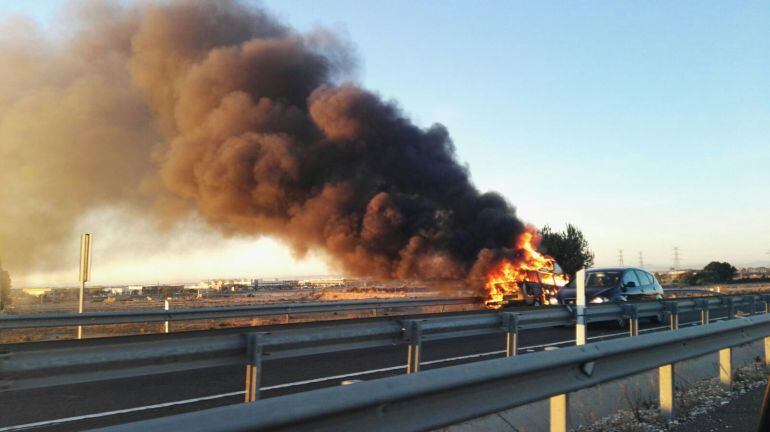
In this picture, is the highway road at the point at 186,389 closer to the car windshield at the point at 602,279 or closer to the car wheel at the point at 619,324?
the car wheel at the point at 619,324

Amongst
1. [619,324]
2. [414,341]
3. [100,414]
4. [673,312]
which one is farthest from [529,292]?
[100,414]

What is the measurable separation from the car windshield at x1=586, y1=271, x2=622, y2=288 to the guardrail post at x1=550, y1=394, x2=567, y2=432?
43.4ft

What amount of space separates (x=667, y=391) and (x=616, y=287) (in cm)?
1165

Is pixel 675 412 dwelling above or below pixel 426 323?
below

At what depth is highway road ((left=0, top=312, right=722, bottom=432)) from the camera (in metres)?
6.62

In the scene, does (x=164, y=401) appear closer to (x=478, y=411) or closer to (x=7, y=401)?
(x=7, y=401)

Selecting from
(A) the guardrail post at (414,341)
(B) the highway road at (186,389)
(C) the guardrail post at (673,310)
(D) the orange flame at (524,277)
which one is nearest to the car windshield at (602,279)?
(C) the guardrail post at (673,310)

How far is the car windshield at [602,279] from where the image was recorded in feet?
56.4

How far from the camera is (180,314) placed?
1339cm

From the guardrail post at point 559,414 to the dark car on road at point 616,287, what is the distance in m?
12.4

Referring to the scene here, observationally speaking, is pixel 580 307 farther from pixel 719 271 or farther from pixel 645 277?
pixel 719 271

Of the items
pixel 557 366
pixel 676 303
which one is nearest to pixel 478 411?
pixel 557 366

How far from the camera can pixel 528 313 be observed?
879cm

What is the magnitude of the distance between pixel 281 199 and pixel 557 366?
3109 centimetres
